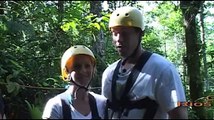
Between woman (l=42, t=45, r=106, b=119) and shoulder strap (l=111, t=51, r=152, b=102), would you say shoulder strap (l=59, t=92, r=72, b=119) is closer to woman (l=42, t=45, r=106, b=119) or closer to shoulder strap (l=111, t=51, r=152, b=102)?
woman (l=42, t=45, r=106, b=119)

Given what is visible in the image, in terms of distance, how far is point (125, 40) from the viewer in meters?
2.21

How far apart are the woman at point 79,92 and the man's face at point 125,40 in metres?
0.24

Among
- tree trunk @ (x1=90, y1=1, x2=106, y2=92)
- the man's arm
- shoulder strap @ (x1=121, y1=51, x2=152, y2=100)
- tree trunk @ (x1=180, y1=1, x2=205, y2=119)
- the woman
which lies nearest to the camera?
the man's arm

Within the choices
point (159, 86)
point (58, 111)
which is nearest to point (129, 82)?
point (159, 86)

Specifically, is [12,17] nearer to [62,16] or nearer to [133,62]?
[62,16]

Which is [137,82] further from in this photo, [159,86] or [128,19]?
[128,19]

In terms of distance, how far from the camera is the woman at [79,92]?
2.24m

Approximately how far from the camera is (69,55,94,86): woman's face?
2.32m

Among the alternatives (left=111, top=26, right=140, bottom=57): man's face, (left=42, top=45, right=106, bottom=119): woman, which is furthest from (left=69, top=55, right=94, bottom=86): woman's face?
(left=111, top=26, right=140, bottom=57): man's face

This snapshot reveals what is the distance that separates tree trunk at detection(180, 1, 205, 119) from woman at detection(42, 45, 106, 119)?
21.4ft

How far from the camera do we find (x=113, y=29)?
7.51 feet

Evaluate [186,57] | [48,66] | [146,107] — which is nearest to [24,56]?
[48,66]

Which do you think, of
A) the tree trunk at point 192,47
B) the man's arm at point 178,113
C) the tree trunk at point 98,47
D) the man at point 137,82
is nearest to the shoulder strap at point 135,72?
the man at point 137,82

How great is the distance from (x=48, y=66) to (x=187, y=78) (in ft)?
14.3
